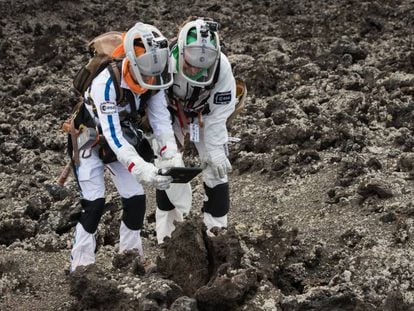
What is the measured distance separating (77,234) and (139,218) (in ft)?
1.58

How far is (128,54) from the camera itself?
5.39 meters

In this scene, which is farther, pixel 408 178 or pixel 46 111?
pixel 46 111

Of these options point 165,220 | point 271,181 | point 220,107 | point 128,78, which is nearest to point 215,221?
point 165,220

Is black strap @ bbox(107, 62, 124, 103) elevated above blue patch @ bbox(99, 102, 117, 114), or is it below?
above

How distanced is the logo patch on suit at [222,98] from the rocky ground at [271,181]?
0.93 metres

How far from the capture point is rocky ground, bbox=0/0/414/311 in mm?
5113

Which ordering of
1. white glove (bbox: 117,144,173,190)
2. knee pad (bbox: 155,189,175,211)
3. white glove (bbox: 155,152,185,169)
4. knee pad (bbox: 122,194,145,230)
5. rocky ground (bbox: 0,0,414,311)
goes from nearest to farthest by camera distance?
1. rocky ground (bbox: 0,0,414,311)
2. white glove (bbox: 117,144,173,190)
3. white glove (bbox: 155,152,185,169)
4. knee pad (bbox: 122,194,145,230)
5. knee pad (bbox: 155,189,175,211)

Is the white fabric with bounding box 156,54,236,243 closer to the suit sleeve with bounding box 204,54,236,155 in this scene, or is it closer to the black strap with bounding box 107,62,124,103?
the suit sleeve with bounding box 204,54,236,155

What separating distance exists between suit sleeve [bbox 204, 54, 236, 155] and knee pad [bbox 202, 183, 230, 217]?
0.38 metres

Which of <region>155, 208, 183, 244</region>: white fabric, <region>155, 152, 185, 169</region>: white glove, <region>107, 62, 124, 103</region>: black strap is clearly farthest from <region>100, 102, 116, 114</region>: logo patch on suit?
<region>155, 208, 183, 244</region>: white fabric

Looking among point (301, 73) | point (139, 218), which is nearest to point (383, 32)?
point (301, 73)

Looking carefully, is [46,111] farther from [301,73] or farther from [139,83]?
[139,83]

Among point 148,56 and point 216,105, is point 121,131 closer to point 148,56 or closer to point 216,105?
point 148,56

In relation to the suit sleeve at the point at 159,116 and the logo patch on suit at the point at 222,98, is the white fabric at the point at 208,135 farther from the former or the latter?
the suit sleeve at the point at 159,116
